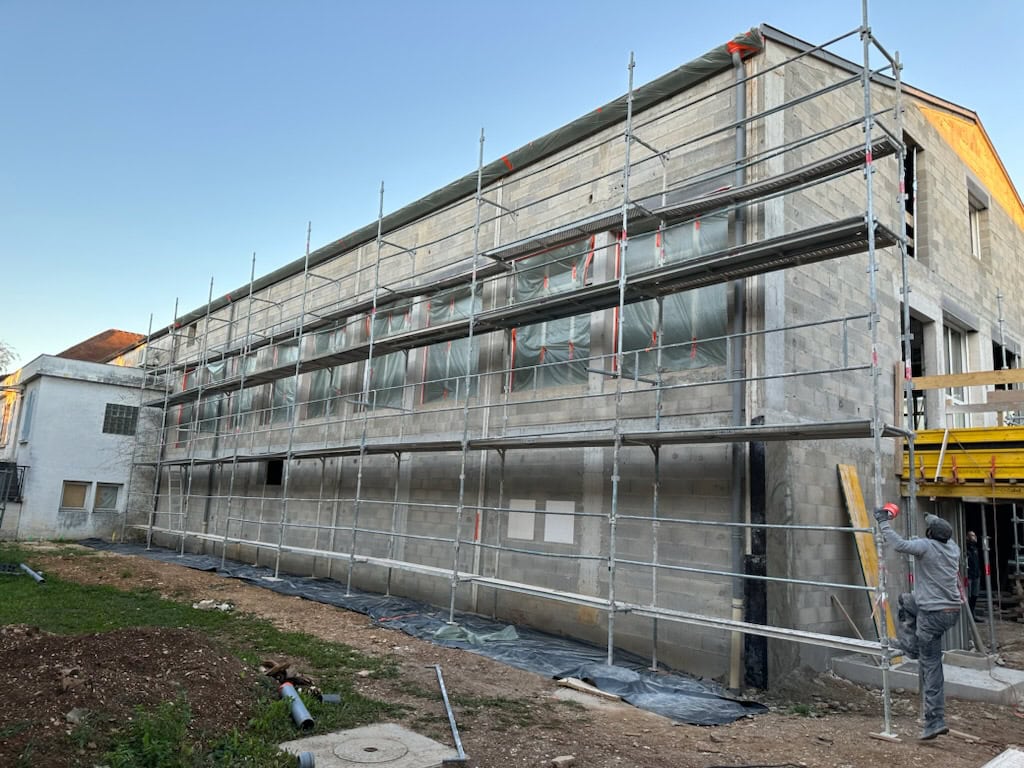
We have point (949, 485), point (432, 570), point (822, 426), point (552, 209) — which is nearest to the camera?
point (822, 426)

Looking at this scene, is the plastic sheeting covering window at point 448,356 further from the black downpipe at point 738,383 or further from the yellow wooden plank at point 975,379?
the yellow wooden plank at point 975,379

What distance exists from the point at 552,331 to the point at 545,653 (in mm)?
4578

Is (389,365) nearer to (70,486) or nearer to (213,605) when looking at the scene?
(213,605)

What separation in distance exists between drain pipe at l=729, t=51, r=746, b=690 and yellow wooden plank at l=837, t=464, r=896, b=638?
1781 mm

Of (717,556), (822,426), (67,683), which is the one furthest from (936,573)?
(67,683)

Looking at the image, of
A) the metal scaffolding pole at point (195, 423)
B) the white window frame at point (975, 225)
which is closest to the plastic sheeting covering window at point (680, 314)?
the white window frame at point (975, 225)

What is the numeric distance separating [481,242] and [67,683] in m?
9.28

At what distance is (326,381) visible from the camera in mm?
15984

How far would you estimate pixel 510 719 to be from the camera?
5.94 m

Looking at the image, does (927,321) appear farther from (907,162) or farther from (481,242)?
(481,242)

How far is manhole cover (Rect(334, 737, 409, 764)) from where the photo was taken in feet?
15.6

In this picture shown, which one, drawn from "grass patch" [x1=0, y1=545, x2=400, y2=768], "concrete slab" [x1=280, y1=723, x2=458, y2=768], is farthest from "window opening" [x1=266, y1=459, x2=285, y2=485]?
"concrete slab" [x1=280, y1=723, x2=458, y2=768]

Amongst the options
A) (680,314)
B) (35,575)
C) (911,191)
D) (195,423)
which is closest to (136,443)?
(195,423)

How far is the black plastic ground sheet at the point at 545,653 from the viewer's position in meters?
6.68
